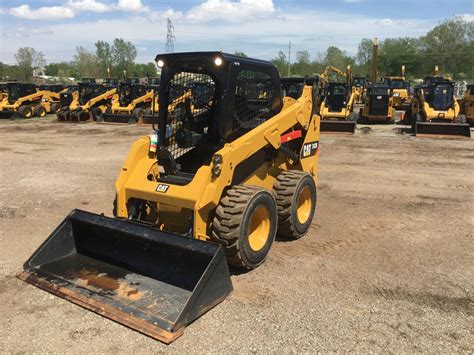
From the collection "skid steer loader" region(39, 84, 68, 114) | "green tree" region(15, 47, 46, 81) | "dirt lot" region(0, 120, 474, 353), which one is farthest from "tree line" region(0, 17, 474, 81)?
"dirt lot" region(0, 120, 474, 353)

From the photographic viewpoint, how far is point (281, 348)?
3.17 m

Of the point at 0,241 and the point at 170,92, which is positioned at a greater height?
the point at 170,92

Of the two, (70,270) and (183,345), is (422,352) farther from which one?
(70,270)

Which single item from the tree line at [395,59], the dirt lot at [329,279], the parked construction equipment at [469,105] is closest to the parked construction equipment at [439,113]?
the parked construction equipment at [469,105]

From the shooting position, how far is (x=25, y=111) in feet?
73.5

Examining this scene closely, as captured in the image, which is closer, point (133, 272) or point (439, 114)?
point (133, 272)

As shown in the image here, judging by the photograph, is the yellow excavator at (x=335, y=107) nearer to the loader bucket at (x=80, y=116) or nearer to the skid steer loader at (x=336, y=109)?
the skid steer loader at (x=336, y=109)

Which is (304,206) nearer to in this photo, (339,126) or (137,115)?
(339,126)

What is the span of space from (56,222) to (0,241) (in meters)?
0.83

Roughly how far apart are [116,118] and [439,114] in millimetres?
13582

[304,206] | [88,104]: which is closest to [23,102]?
[88,104]

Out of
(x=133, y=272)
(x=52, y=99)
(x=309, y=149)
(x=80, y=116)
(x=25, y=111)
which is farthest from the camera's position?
(x=52, y=99)

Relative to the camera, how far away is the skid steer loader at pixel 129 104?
1986cm

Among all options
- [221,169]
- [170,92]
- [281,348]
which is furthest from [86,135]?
[281,348]
